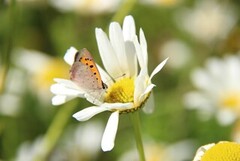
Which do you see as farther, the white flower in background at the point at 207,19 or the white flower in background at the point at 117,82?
the white flower in background at the point at 207,19

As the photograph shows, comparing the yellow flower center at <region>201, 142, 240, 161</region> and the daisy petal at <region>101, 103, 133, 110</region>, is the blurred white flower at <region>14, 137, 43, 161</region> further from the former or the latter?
the yellow flower center at <region>201, 142, 240, 161</region>

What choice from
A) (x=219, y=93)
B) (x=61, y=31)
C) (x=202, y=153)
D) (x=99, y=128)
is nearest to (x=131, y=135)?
(x=99, y=128)

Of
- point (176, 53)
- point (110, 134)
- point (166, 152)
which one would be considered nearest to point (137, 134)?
point (110, 134)

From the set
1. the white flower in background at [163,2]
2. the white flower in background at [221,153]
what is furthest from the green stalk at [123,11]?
the white flower in background at [163,2]

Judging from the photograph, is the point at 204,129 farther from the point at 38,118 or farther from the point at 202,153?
the point at 202,153

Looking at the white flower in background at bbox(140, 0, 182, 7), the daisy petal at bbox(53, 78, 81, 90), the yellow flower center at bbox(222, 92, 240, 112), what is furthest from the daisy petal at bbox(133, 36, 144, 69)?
the white flower in background at bbox(140, 0, 182, 7)

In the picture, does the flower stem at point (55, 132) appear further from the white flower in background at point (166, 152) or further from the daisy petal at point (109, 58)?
the white flower in background at point (166, 152)

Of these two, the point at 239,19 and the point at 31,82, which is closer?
the point at 31,82
